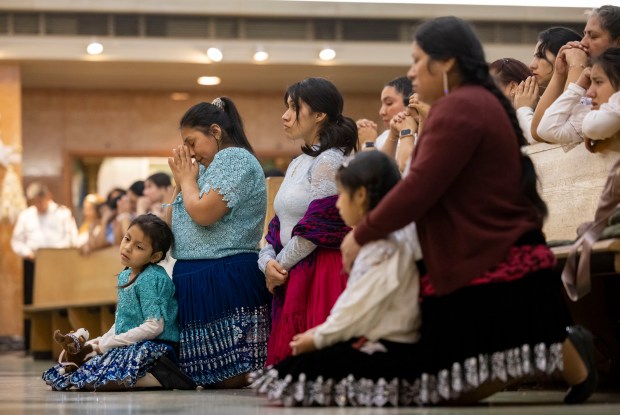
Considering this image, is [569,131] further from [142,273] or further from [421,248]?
[142,273]

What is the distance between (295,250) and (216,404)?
36.0 inches

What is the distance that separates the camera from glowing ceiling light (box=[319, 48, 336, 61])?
13938 millimetres

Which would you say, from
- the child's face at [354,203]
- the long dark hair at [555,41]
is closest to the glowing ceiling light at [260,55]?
the long dark hair at [555,41]

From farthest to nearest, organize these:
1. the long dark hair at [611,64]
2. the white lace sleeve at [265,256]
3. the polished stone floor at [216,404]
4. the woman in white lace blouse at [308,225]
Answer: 1. the white lace sleeve at [265,256]
2. the woman in white lace blouse at [308,225]
3. the long dark hair at [611,64]
4. the polished stone floor at [216,404]

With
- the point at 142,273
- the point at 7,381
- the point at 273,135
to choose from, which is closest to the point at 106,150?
the point at 273,135

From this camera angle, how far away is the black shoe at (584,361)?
3418 millimetres

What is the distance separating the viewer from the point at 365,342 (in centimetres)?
347

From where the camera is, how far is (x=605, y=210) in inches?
148

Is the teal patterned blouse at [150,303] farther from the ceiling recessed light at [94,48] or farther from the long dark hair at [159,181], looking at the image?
the ceiling recessed light at [94,48]

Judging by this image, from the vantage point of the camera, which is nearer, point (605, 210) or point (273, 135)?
point (605, 210)

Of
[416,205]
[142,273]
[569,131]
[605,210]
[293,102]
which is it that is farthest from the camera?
[142,273]

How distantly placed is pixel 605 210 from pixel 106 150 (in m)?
13.2

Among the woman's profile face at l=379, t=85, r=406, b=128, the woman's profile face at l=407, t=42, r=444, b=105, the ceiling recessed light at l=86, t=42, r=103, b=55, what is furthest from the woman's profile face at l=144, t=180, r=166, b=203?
the woman's profile face at l=407, t=42, r=444, b=105

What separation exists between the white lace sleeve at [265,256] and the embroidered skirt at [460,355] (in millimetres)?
1269
